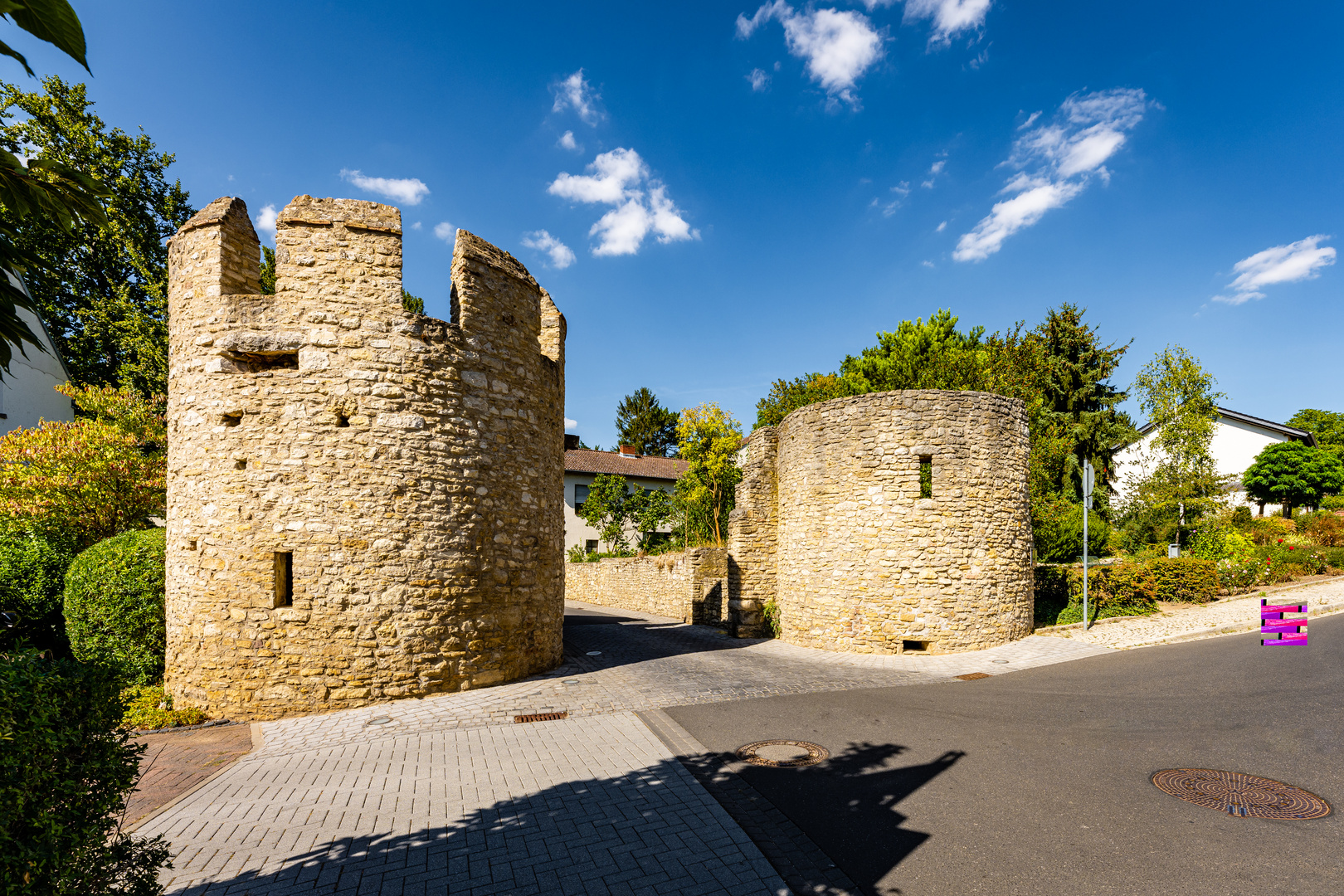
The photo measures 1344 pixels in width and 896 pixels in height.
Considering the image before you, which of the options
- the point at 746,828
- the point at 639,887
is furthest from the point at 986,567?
the point at 639,887

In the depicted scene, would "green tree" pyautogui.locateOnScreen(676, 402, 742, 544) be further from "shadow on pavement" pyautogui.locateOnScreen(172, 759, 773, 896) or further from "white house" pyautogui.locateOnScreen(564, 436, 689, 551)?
"shadow on pavement" pyautogui.locateOnScreen(172, 759, 773, 896)

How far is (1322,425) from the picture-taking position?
1766 inches

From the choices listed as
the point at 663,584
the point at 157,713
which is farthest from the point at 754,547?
the point at 157,713

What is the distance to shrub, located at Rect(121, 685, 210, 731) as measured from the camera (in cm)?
766

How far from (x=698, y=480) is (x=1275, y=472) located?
3130 cm

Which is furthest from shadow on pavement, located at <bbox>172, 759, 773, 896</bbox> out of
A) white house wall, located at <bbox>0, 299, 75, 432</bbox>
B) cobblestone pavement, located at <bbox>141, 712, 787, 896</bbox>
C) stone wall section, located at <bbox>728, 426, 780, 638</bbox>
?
white house wall, located at <bbox>0, 299, 75, 432</bbox>

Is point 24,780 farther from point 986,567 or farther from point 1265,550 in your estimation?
point 1265,550

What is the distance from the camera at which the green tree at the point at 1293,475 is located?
1175 inches

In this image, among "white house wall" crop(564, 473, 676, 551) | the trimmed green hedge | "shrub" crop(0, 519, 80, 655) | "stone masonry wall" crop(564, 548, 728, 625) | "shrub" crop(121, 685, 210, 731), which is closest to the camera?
"shrub" crop(121, 685, 210, 731)

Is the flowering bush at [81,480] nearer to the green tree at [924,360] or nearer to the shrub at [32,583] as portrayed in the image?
the shrub at [32,583]

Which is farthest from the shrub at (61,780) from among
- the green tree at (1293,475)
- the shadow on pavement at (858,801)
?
the green tree at (1293,475)

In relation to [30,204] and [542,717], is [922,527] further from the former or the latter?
[30,204]

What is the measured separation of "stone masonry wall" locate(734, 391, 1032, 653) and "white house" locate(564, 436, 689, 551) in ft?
77.1

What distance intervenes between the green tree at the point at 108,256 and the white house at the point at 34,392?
830 millimetres
